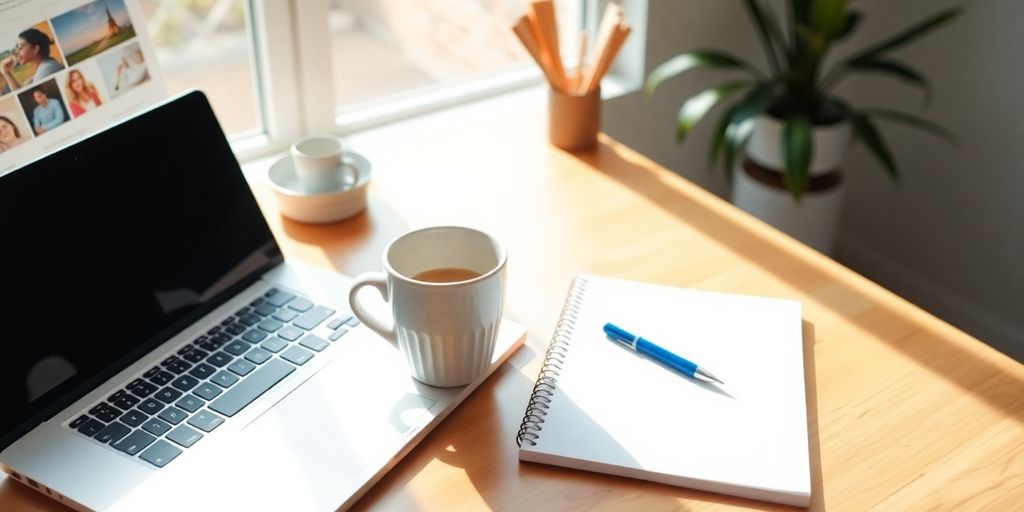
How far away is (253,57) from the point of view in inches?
51.1

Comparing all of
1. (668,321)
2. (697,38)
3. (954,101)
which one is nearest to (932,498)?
(668,321)

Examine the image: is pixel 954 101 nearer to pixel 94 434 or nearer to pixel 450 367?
pixel 450 367

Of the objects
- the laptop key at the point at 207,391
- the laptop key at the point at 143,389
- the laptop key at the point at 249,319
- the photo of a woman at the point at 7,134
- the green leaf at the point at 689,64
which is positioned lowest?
the green leaf at the point at 689,64

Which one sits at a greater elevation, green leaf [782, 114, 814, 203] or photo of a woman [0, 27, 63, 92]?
photo of a woman [0, 27, 63, 92]

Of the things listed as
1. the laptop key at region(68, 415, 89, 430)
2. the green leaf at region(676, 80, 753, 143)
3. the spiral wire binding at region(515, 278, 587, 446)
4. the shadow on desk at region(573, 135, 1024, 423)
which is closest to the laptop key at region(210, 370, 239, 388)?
the laptop key at region(68, 415, 89, 430)

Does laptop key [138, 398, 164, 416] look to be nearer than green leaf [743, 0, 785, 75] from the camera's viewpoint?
Yes

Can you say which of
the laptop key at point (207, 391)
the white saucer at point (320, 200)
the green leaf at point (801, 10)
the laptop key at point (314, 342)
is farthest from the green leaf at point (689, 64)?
the laptop key at point (207, 391)

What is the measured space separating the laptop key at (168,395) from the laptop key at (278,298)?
0.14 metres

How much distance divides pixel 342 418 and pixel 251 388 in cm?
9

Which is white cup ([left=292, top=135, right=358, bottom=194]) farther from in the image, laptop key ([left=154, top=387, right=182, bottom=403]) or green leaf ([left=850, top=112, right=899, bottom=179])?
green leaf ([left=850, top=112, right=899, bottom=179])

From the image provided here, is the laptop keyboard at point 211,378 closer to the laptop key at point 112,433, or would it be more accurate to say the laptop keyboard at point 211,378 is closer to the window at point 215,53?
the laptop key at point 112,433

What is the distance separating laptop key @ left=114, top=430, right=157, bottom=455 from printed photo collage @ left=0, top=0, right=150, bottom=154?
0.37 meters

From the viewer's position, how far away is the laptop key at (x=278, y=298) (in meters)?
0.91

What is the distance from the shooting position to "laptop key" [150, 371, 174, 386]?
2.62 feet
